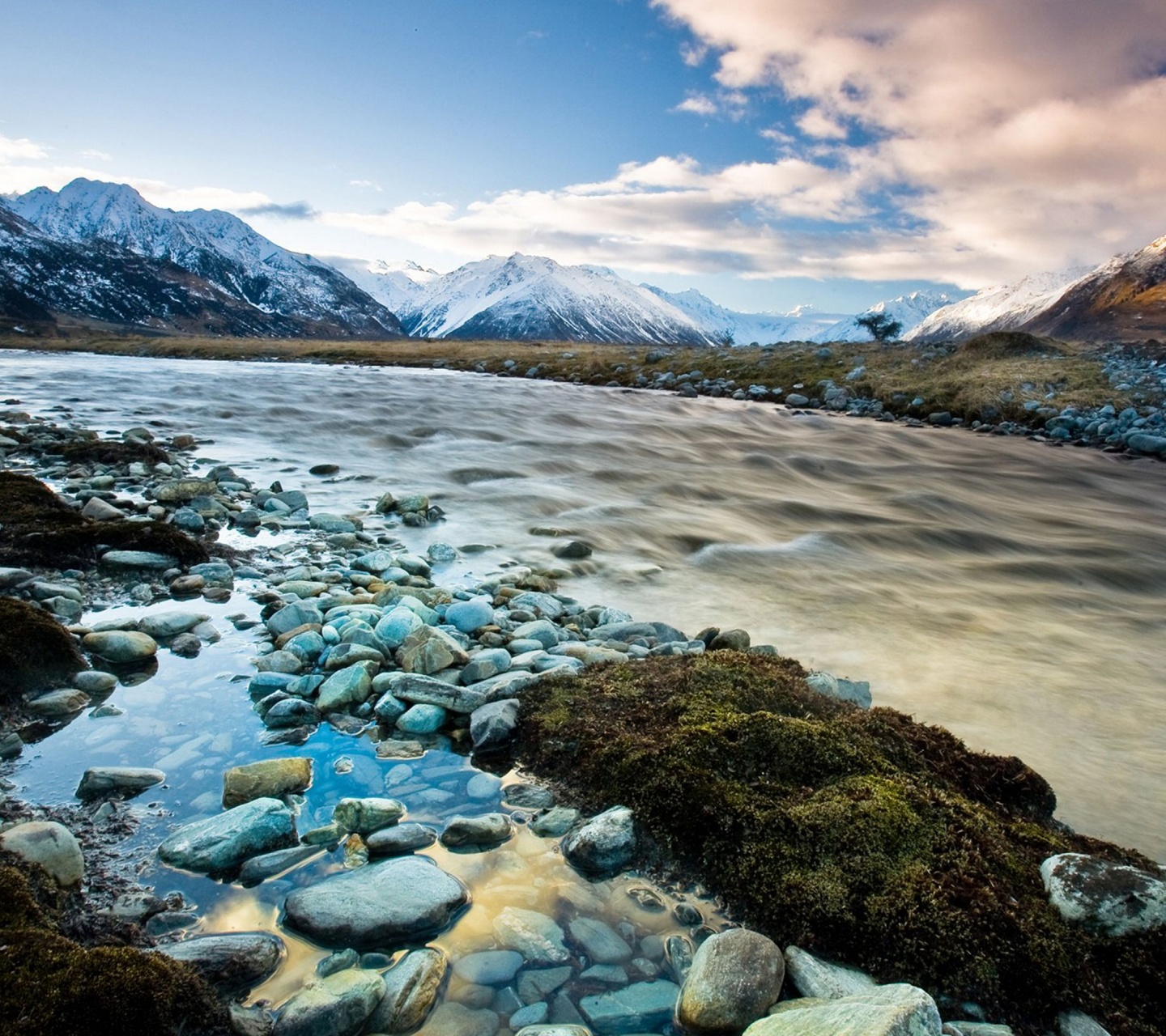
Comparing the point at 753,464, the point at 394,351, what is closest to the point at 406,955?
the point at 753,464

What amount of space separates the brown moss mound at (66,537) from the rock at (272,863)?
572cm

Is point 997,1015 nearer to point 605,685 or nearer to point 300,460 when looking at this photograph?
point 605,685

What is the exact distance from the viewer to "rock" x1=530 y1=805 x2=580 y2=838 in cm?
435

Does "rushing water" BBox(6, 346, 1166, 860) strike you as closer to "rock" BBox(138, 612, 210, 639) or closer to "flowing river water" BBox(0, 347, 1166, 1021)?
"flowing river water" BBox(0, 347, 1166, 1021)

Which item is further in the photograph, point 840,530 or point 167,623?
point 840,530

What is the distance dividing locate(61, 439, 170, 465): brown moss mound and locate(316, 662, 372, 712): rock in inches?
470

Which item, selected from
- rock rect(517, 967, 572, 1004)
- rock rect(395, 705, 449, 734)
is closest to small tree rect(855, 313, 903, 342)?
rock rect(395, 705, 449, 734)

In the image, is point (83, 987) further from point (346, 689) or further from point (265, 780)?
point (346, 689)

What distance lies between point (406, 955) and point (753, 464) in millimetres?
20183

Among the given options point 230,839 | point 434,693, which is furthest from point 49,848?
point 434,693

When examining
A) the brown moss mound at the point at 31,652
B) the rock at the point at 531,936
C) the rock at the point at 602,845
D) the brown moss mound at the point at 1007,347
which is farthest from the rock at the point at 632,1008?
the brown moss mound at the point at 1007,347

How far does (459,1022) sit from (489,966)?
301mm

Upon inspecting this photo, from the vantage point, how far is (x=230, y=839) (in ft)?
12.8

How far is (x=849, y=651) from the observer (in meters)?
8.51
